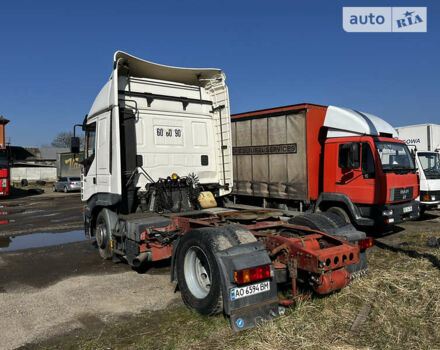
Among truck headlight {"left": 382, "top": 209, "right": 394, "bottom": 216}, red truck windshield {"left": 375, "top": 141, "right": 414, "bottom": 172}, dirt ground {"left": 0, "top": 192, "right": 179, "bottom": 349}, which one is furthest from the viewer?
red truck windshield {"left": 375, "top": 141, "right": 414, "bottom": 172}

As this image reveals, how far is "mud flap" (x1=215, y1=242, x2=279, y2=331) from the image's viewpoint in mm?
3566

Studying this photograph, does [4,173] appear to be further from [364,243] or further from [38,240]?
[364,243]

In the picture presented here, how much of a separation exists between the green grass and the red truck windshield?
13.4 ft

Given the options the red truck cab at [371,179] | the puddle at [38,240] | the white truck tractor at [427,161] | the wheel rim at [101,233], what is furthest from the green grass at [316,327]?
the white truck tractor at [427,161]

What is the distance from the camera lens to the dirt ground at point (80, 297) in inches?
157

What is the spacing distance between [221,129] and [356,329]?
4583 mm

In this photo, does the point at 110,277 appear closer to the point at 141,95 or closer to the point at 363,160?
the point at 141,95

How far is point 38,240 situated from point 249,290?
8098 millimetres

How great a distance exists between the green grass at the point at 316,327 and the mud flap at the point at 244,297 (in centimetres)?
12

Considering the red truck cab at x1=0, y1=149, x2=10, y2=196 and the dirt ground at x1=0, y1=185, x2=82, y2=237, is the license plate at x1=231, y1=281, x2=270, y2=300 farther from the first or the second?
the red truck cab at x1=0, y1=149, x2=10, y2=196

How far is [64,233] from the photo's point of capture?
10.7m

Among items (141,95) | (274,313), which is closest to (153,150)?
(141,95)

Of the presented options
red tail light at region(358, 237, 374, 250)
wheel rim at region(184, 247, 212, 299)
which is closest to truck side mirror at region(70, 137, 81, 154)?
wheel rim at region(184, 247, 212, 299)

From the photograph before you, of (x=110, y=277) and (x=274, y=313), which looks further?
(x=110, y=277)
